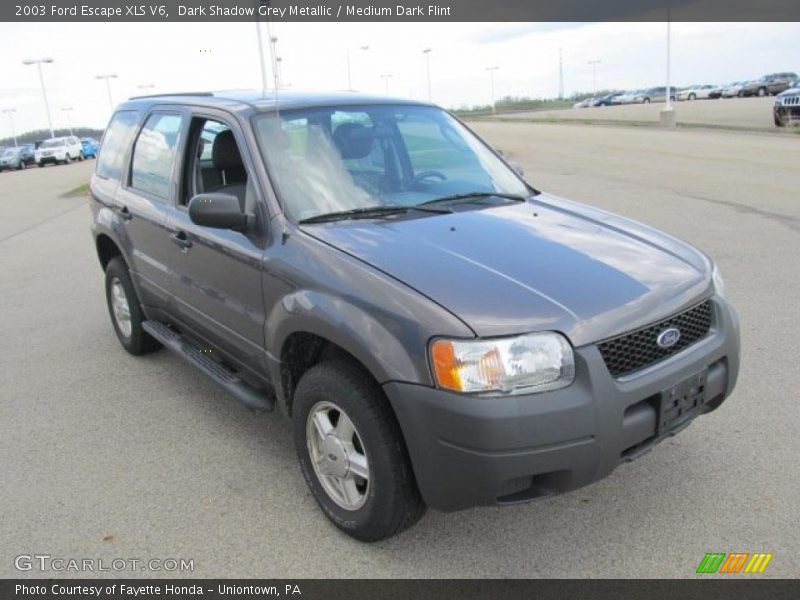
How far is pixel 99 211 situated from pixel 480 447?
4188mm

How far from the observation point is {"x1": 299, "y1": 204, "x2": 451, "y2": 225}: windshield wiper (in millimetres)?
3332

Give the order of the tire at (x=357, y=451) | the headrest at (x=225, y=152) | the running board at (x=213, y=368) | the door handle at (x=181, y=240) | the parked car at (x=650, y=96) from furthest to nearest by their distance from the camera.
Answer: the parked car at (x=650, y=96), the door handle at (x=181, y=240), the headrest at (x=225, y=152), the running board at (x=213, y=368), the tire at (x=357, y=451)

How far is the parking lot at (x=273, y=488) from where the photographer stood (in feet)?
9.62

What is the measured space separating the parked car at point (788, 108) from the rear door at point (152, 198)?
2469 centimetres

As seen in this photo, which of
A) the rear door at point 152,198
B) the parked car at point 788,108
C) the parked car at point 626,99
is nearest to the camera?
the rear door at point 152,198

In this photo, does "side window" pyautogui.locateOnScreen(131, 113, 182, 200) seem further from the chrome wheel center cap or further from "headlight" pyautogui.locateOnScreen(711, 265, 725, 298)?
"headlight" pyautogui.locateOnScreen(711, 265, 725, 298)

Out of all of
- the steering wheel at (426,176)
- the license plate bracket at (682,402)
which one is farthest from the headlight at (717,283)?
the steering wheel at (426,176)

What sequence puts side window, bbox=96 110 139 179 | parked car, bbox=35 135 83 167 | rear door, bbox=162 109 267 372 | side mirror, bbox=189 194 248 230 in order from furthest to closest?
parked car, bbox=35 135 83 167 < side window, bbox=96 110 139 179 < rear door, bbox=162 109 267 372 < side mirror, bbox=189 194 248 230

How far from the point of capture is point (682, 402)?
285 centimetres

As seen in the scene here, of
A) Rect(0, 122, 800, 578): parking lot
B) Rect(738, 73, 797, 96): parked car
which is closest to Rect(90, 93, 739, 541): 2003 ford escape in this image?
Rect(0, 122, 800, 578): parking lot


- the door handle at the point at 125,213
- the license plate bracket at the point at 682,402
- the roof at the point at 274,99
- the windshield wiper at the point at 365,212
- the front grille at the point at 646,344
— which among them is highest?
the roof at the point at 274,99

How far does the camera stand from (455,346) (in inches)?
98.6

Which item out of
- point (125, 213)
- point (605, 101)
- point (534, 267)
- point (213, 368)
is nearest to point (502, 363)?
point (534, 267)

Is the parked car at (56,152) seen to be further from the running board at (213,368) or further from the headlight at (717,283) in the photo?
the headlight at (717,283)
